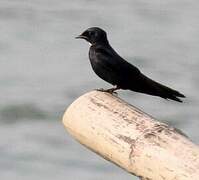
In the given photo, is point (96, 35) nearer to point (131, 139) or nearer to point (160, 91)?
A: point (160, 91)

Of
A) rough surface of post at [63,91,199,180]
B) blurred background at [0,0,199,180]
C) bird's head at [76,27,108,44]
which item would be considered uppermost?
bird's head at [76,27,108,44]

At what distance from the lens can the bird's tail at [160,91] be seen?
142 inches

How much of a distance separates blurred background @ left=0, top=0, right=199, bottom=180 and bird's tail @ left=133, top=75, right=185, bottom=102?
6.86 feet

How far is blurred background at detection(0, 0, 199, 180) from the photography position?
6215 millimetres

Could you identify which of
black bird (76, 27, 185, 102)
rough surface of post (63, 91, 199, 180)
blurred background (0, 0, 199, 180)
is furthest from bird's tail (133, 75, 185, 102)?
blurred background (0, 0, 199, 180)

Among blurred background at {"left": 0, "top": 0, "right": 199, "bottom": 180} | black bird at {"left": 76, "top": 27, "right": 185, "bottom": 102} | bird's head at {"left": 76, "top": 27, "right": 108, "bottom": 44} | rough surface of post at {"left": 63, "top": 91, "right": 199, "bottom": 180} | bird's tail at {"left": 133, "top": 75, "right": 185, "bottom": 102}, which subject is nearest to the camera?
rough surface of post at {"left": 63, "top": 91, "right": 199, "bottom": 180}

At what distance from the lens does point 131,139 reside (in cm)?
311

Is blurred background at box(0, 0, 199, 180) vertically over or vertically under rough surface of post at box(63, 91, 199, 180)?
under

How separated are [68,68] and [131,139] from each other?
4.58 m

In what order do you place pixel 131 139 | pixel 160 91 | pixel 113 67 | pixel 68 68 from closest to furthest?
pixel 131 139
pixel 160 91
pixel 113 67
pixel 68 68

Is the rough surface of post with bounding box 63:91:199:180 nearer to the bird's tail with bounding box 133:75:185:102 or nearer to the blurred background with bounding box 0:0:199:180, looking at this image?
the bird's tail with bounding box 133:75:185:102

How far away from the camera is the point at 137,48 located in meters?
8.29

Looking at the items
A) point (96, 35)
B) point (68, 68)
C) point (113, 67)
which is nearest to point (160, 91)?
point (113, 67)

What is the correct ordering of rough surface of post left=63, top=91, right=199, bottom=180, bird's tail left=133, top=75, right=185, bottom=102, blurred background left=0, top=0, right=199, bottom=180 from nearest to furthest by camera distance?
1. rough surface of post left=63, top=91, right=199, bottom=180
2. bird's tail left=133, top=75, right=185, bottom=102
3. blurred background left=0, top=0, right=199, bottom=180
